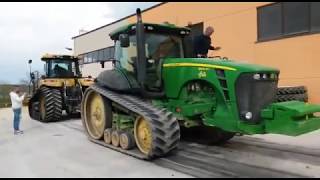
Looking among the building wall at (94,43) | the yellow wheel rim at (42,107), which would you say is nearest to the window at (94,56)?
the building wall at (94,43)

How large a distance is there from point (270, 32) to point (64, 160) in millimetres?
10451

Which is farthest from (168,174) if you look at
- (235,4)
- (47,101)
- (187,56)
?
(235,4)

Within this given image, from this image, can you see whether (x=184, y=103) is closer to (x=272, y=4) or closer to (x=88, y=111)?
(x=88, y=111)

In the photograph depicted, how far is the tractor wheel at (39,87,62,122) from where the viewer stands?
49.2 ft

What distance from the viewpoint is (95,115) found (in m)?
10.6

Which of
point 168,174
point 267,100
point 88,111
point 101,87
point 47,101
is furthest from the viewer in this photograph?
point 47,101

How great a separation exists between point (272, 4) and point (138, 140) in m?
9.75

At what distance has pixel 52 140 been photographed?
1103cm

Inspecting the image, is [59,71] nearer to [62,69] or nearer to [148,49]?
[62,69]

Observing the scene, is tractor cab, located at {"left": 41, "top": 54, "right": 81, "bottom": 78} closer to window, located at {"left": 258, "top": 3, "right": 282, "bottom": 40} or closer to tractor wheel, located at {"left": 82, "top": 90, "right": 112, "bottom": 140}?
tractor wheel, located at {"left": 82, "top": 90, "right": 112, "bottom": 140}

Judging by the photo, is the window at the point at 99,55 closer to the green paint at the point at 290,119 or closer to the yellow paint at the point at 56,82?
the yellow paint at the point at 56,82

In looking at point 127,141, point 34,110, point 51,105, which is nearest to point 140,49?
point 127,141

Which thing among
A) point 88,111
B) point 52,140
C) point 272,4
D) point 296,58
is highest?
point 272,4

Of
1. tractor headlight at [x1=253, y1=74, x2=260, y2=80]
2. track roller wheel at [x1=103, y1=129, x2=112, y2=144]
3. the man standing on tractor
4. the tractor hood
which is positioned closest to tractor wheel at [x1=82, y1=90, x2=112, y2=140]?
track roller wheel at [x1=103, y1=129, x2=112, y2=144]
